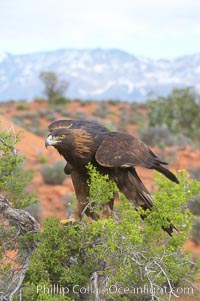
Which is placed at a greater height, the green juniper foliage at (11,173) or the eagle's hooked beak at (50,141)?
the eagle's hooked beak at (50,141)

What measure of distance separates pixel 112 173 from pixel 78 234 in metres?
0.86

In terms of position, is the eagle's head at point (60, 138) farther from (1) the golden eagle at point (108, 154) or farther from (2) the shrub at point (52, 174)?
(2) the shrub at point (52, 174)

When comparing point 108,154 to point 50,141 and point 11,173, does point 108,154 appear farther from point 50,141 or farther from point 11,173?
point 11,173

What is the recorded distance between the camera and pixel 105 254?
422cm

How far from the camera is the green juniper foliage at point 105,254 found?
13.6ft

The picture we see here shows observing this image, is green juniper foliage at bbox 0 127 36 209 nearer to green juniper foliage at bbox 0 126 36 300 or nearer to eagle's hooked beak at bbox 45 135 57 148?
green juniper foliage at bbox 0 126 36 300

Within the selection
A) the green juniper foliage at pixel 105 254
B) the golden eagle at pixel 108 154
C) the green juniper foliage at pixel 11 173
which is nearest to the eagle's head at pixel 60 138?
the golden eagle at pixel 108 154

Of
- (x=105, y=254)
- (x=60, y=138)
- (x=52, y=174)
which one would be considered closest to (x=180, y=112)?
(x=52, y=174)

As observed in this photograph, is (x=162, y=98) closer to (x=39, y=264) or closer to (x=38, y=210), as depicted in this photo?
(x=38, y=210)

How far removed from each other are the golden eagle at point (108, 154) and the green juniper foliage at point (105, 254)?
295 mm

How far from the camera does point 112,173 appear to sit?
16.8ft

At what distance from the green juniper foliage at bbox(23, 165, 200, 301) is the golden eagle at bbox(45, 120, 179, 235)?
29 cm

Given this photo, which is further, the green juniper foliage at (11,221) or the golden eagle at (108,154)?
the golden eagle at (108,154)

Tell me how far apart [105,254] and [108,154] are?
1016 millimetres
